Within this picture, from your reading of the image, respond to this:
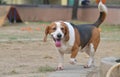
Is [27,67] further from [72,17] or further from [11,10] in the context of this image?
[72,17]

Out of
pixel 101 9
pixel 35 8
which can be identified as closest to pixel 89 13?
pixel 35 8

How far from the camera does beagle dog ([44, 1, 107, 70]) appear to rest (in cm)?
898

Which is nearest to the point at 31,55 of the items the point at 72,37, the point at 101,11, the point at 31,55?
the point at 31,55

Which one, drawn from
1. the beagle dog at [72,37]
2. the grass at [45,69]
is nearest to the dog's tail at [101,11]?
the beagle dog at [72,37]

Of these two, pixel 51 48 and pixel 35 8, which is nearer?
pixel 51 48

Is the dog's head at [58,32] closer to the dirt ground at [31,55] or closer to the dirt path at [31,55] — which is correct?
the dirt ground at [31,55]

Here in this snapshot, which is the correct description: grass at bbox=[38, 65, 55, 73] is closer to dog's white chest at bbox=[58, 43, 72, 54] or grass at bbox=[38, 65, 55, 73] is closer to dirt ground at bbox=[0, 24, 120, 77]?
dirt ground at bbox=[0, 24, 120, 77]

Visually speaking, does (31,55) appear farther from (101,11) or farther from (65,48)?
(65,48)

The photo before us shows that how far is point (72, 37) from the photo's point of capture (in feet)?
30.7

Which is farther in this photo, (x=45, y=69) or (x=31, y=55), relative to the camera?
(x=31, y=55)

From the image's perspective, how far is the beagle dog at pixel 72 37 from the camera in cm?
898

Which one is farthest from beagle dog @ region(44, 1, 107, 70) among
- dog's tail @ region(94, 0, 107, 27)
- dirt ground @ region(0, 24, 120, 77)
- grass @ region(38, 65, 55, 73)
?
dirt ground @ region(0, 24, 120, 77)

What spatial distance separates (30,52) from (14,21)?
1727cm

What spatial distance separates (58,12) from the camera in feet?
112
